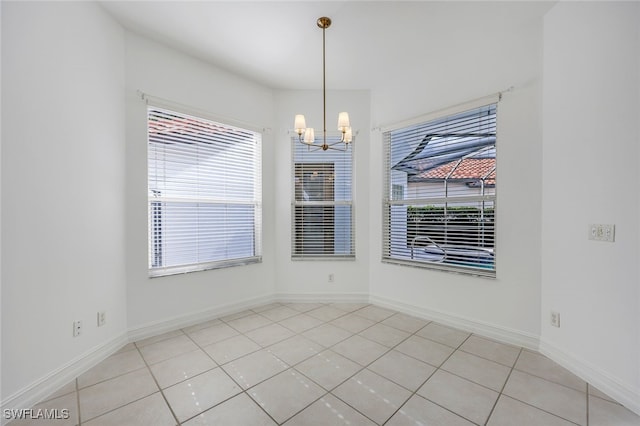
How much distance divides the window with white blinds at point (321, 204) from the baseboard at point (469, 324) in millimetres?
807

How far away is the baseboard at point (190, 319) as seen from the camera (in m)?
2.66

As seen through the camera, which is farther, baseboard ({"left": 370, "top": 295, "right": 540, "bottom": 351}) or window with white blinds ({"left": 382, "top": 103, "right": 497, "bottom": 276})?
window with white blinds ({"left": 382, "top": 103, "right": 497, "bottom": 276})
